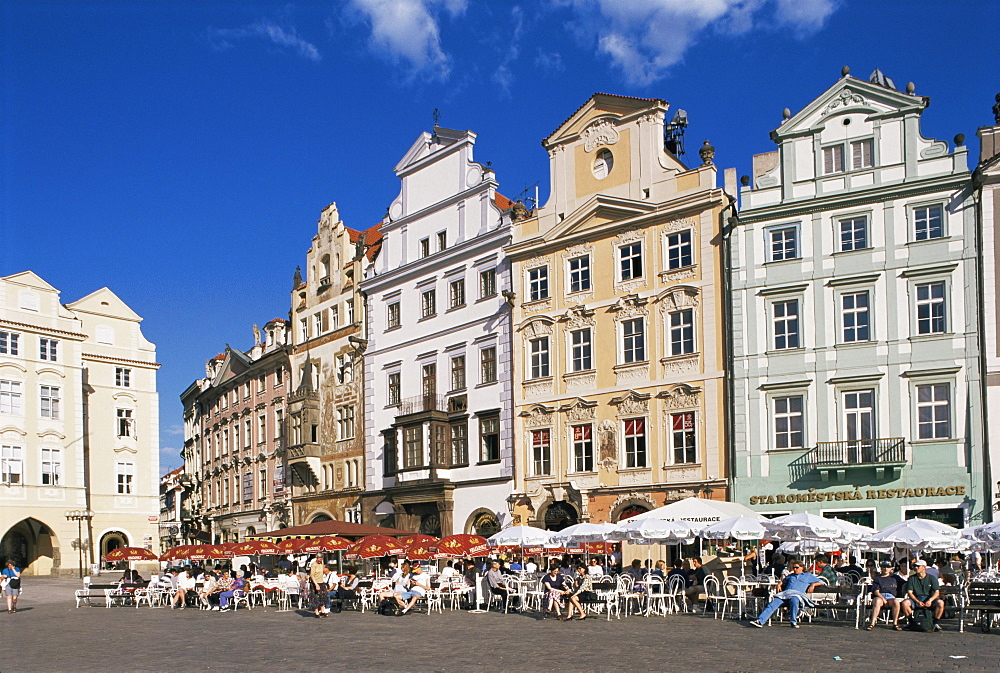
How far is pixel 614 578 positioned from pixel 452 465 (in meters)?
19.3

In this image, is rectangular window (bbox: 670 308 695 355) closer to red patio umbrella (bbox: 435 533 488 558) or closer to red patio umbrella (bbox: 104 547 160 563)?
→ red patio umbrella (bbox: 435 533 488 558)

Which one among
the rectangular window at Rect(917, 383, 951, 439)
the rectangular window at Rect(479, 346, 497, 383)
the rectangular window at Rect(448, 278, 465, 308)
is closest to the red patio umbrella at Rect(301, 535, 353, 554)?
the rectangular window at Rect(479, 346, 497, 383)

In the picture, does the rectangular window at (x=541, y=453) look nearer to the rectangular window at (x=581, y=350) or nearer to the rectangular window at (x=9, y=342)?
the rectangular window at (x=581, y=350)

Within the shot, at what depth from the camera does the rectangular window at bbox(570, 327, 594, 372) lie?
141 ft

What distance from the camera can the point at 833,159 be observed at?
37.5 m

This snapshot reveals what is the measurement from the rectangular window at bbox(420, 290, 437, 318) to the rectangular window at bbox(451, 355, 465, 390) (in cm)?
269

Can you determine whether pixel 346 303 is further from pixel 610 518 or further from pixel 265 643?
pixel 265 643

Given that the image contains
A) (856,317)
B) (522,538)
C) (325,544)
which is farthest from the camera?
(856,317)

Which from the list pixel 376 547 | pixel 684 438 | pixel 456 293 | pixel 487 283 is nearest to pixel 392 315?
pixel 456 293

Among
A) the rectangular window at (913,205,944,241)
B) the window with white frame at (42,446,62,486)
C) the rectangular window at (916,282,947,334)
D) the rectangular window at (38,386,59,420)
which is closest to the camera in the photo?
the rectangular window at (916,282,947,334)

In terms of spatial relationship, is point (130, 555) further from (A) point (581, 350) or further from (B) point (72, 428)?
(B) point (72, 428)

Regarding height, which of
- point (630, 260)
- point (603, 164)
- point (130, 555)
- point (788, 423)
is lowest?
point (130, 555)

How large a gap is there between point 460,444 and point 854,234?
59.8ft

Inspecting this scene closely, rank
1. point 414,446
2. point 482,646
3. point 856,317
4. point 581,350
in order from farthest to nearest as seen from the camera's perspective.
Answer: point 414,446 < point 581,350 < point 856,317 < point 482,646
